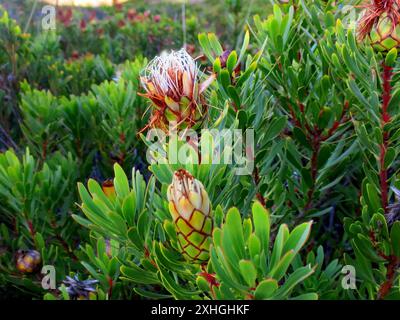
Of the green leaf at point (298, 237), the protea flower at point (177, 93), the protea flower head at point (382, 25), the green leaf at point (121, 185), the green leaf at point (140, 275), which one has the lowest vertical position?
the green leaf at point (140, 275)

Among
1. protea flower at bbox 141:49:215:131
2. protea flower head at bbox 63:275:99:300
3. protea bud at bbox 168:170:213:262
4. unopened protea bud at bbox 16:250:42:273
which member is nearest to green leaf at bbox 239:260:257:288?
protea bud at bbox 168:170:213:262

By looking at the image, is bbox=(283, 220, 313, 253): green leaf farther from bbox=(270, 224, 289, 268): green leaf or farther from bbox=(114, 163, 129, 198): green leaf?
bbox=(114, 163, 129, 198): green leaf

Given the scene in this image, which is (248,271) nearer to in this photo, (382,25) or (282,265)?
(282,265)

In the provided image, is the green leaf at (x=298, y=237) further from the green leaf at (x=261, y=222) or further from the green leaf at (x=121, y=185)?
the green leaf at (x=121, y=185)

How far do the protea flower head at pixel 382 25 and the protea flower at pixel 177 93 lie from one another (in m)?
0.37

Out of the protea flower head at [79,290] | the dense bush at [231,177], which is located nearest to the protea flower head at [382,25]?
the dense bush at [231,177]

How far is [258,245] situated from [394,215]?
43 centimetres

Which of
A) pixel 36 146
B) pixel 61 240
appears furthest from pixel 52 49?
pixel 61 240

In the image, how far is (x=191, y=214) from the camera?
0.77m

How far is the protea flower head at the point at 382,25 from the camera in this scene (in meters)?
1.01

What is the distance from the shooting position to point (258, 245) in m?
0.70

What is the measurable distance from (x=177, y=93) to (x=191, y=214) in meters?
0.24

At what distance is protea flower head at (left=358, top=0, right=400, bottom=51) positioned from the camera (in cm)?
101
